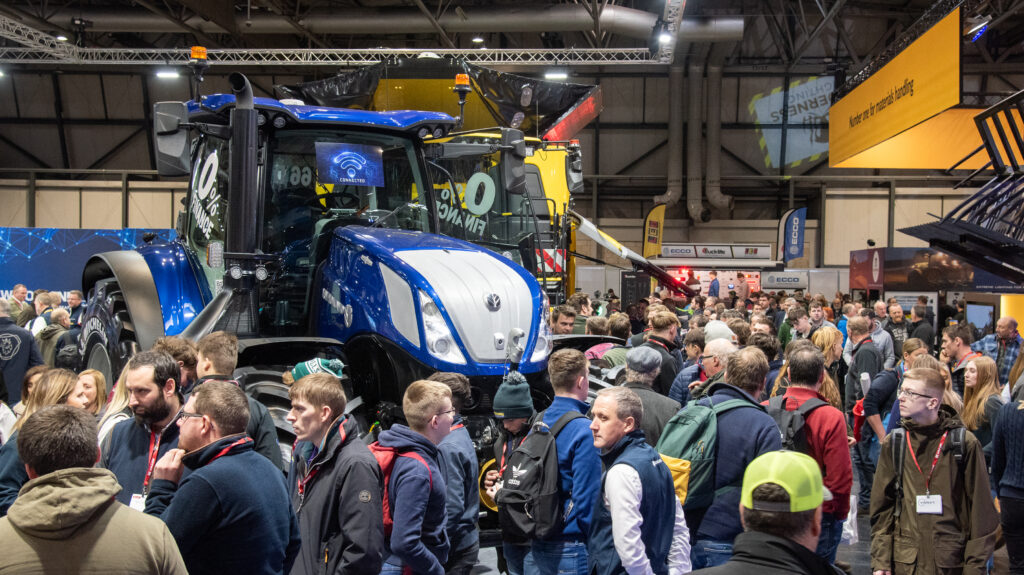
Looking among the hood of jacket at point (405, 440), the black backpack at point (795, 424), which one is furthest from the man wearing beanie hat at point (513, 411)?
the black backpack at point (795, 424)

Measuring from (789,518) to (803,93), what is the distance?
944 inches

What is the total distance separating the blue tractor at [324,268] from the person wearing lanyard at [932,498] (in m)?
2.09

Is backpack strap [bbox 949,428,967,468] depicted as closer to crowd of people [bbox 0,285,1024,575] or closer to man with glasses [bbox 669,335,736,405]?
crowd of people [bbox 0,285,1024,575]

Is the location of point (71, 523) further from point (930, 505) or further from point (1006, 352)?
point (1006, 352)

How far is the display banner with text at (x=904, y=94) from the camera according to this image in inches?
396

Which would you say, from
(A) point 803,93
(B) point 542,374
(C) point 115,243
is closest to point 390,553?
(B) point 542,374

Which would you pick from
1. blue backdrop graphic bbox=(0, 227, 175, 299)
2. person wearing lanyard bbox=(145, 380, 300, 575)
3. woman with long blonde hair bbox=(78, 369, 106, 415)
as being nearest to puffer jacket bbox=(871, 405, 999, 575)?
person wearing lanyard bbox=(145, 380, 300, 575)

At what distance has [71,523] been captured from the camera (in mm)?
2131

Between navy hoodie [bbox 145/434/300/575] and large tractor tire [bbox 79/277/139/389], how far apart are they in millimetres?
3528

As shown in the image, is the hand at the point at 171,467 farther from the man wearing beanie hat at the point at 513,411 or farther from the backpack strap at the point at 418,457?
the man wearing beanie hat at the point at 513,411

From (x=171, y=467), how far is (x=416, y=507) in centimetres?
91

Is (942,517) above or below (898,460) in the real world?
below

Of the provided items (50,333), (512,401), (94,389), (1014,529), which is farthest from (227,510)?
(50,333)

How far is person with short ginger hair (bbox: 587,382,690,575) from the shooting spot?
307 centimetres
